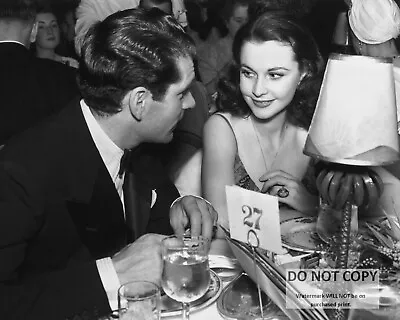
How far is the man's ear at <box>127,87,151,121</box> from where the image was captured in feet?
5.74

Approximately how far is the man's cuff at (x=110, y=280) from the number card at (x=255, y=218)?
37 centimetres

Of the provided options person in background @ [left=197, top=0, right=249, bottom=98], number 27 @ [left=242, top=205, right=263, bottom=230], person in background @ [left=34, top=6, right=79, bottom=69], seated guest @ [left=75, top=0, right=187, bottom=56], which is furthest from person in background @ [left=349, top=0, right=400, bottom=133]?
person in background @ [left=34, top=6, right=79, bottom=69]

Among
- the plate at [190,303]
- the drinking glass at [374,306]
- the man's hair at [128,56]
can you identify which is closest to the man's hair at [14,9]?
the man's hair at [128,56]

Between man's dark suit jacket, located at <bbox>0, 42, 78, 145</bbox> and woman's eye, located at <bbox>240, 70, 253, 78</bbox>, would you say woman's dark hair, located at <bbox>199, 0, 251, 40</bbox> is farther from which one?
woman's eye, located at <bbox>240, 70, 253, 78</bbox>

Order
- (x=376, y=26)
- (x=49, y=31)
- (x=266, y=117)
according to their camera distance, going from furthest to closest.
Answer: (x=49, y=31) < (x=376, y=26) < (x=266, y=117)

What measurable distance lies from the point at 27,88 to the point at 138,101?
125cm

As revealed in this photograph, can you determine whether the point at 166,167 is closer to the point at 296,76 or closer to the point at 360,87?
the point at 296,76

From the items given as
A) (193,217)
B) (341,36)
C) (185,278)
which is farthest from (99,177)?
(341,36)

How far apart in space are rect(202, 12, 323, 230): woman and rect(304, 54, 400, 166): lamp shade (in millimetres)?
901

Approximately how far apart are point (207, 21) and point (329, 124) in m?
4.18

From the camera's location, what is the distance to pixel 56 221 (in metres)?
1.62

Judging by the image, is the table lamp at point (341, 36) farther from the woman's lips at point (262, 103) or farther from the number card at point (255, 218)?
the number card at point (255, 218)

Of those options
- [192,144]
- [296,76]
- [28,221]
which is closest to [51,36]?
[192,144]

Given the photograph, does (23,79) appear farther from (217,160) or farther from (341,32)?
(341,32)
